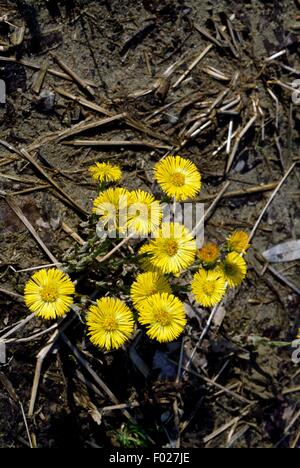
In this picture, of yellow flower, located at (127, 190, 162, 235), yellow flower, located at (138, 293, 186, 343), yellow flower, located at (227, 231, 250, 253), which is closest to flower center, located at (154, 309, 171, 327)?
yellow flower, located at (138, 293, 186, 343)

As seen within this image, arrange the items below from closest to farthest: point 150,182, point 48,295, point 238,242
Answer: point 48,295 < point 238,242 < point 150,182

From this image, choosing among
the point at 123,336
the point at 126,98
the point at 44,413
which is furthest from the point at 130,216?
the point at 44,413

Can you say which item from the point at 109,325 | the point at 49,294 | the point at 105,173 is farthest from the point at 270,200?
the point at 49,294

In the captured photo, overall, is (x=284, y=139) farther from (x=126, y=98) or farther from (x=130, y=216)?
(x=130, y=216)

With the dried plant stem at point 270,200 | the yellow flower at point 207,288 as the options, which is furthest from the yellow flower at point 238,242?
the dried plant stem at point 270,200

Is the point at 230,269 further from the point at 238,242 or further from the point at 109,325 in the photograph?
the point at 109,325
